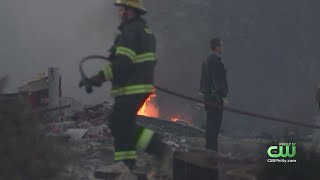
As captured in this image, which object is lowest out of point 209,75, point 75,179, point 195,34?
point 75,179

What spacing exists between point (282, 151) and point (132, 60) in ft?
5.09

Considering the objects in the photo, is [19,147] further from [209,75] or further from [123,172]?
[209,75]

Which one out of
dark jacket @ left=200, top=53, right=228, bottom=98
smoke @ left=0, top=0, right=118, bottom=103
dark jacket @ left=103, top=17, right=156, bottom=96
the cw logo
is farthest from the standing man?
smoke @ left=0, top=0, right=118, bottom=103

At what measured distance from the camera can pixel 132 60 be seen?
543 centimetres

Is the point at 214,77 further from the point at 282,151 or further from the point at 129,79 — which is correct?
the point at 282,151

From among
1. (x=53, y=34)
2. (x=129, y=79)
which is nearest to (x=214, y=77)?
(x=129, y=79)

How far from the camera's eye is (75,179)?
4938mm

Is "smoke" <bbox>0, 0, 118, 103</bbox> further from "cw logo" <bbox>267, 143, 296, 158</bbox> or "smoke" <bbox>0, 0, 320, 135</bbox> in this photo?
"cw logo" <bbox>267, 143, 296, 158</bbox>

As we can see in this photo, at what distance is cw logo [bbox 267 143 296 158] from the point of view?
193 inches

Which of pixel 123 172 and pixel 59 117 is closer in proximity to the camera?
pixel 123 172

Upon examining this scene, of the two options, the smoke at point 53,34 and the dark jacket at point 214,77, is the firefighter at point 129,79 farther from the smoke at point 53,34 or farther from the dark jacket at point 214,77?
the smoke at point 53,34

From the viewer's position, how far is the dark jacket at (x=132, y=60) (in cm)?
539

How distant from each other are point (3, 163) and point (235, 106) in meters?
15.1

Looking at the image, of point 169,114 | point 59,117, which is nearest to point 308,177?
point 59,117
